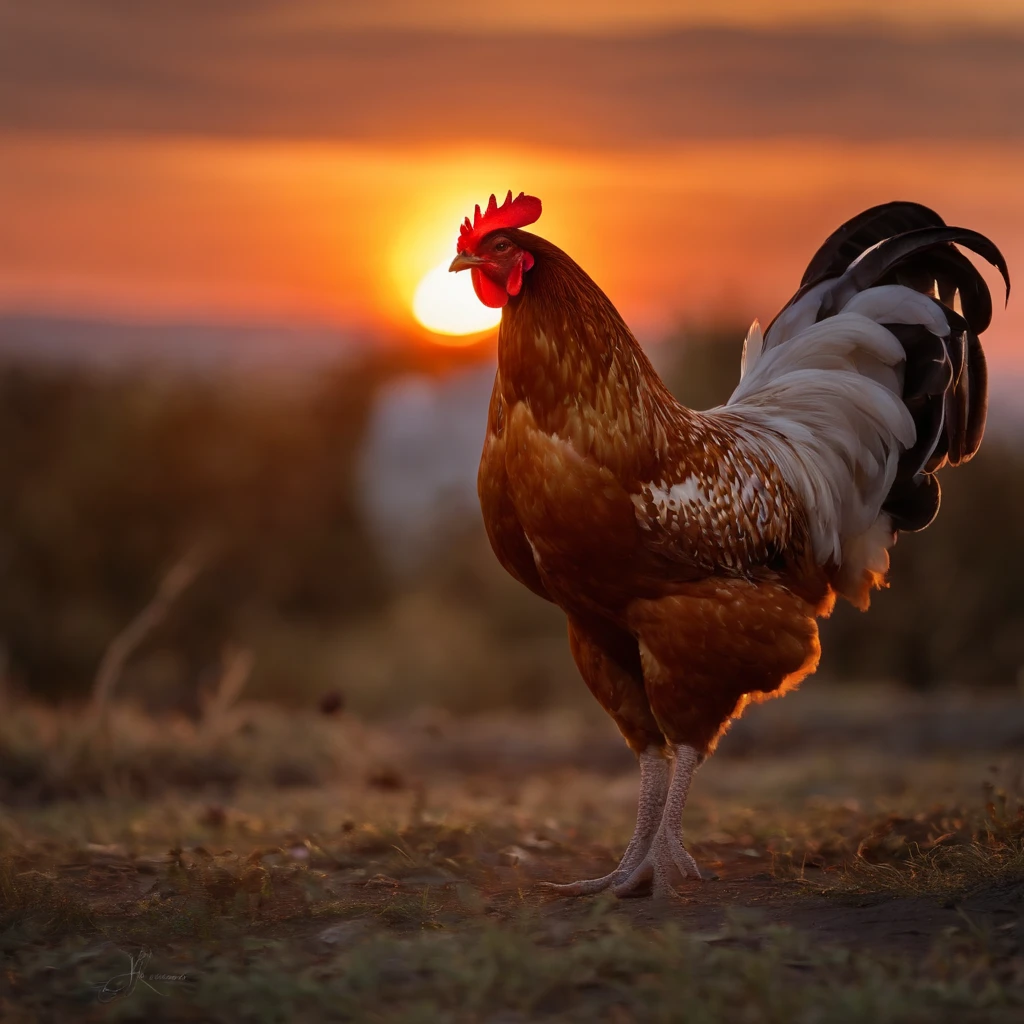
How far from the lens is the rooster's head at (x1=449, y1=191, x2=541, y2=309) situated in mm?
4652

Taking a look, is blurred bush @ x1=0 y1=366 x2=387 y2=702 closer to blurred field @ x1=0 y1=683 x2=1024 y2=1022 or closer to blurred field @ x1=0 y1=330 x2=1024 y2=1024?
blurred field @ x1=0 y1=330 x2=1024 y2=1024

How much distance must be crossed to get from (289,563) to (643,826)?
51.0 feet

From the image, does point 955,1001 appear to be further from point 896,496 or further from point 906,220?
point 906,220

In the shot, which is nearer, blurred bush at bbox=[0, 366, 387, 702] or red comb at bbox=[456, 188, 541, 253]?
red comb at bbox=[456, 188, 541, 253]

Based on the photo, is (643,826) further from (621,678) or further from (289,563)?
(289,563)

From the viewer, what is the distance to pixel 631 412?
4.64 metres

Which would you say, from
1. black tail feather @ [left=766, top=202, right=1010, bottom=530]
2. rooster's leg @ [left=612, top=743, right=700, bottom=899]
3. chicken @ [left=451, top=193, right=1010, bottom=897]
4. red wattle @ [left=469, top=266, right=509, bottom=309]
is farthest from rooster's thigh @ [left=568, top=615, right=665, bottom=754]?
black tail feather @ [left=766, top=202, right=1010, bottom=530]

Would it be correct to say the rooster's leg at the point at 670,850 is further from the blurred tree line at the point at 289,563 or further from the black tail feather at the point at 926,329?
the blurred tree line at the point at 289,563

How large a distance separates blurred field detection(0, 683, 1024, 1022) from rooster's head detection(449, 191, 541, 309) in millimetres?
2280

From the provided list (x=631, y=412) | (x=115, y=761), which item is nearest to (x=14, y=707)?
(x=115, y=761)

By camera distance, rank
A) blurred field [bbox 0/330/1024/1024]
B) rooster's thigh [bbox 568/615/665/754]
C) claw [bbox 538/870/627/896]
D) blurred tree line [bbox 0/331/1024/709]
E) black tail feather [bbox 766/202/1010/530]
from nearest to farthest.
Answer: blurred field [bbox 0/330/1024/1024], claw [bbox 538/870/627/896], rooster's thigh [bbox 568/615/665/754], black tail feather [bbox 766/202/1010/530], blurred tree line [bbox 0/331/1024/709]

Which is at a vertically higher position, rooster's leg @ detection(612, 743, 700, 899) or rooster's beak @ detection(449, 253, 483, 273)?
rooster's beak @ detection(449, 253, 483, 273)

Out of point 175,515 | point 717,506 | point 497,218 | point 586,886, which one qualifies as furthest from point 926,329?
point 175,515

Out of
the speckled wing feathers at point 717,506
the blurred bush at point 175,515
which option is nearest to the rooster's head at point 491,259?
the speckled wing feathers at point 717,506
